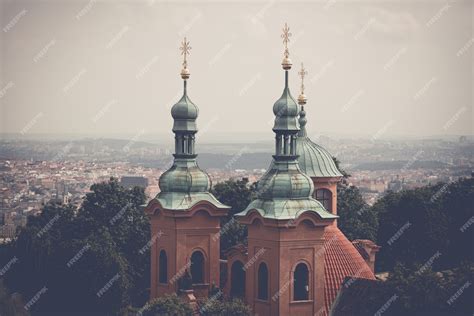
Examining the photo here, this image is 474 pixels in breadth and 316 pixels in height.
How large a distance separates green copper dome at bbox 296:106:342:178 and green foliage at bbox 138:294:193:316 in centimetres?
1008

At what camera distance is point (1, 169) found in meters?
132

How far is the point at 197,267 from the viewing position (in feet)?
215

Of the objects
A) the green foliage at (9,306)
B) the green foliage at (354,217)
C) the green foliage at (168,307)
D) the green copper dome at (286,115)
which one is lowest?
the green foliage at (9,306)

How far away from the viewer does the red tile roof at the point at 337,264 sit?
2488 inches

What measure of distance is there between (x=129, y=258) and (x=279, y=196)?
27.4 meters

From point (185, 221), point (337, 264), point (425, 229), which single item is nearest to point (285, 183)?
point (337, 264)

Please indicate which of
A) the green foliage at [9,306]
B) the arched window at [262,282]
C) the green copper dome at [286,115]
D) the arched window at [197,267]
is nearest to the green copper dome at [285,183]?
the green copper dome at [286,115]

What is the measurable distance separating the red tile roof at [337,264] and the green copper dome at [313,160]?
147 inches

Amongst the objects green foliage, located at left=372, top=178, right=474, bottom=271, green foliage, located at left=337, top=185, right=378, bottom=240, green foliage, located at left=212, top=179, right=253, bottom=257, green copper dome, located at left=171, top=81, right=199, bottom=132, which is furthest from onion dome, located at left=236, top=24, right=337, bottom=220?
green foliage, located at left=372, top=178, right=474, bottom=271

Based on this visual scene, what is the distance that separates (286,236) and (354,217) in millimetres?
29501

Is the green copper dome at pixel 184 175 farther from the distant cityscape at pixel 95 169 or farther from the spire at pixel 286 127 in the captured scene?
the distant cityscape at pixel 95 169

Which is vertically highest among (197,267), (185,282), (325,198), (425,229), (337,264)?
(325,198)

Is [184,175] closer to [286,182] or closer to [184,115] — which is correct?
[184,115]

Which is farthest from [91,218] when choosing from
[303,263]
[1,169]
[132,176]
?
[132,176]
